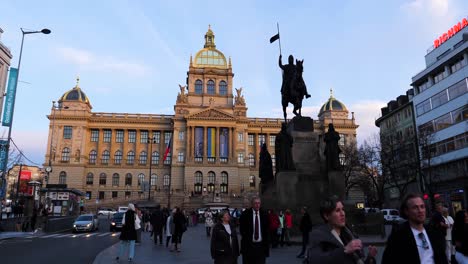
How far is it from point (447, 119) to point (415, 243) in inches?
1865

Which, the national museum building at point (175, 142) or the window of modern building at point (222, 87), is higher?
the window of modern building at point (222, 87)

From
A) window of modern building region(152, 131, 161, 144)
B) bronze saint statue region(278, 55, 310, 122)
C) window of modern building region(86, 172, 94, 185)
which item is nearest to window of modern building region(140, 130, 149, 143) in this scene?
window of modern building region(152, 131, 161, 144)

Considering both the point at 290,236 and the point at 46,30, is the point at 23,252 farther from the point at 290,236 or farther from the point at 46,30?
the point at 46,30

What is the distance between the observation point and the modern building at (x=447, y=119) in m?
41.1

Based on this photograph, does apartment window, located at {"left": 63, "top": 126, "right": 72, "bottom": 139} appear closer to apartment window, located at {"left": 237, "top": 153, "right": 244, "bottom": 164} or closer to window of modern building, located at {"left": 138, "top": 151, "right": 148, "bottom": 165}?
window of modern building, located at {"left": 138, "top": 151, "right": 148, "bottom": 165}

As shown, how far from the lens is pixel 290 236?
16438 mm

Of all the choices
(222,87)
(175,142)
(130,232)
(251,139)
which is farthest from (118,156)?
(130,232)

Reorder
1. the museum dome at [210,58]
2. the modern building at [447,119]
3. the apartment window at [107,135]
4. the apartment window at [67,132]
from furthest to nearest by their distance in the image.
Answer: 1. the museum dome at [210,58]
2. the apartment window at [107,135]
3. the apartment window at [67,132]
4. the modern building at [447,119]

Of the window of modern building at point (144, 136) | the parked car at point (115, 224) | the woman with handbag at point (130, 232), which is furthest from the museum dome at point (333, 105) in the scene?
the woman with handbag at point (130, 232)

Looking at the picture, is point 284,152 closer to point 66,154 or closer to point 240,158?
point 240,158

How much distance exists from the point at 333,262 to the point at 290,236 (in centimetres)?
1353

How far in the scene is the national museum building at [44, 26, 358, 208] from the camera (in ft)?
256

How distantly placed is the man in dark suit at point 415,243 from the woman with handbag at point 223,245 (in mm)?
3695

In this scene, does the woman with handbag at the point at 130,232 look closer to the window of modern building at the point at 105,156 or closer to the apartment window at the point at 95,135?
the window of modern building at the point at 105,156
